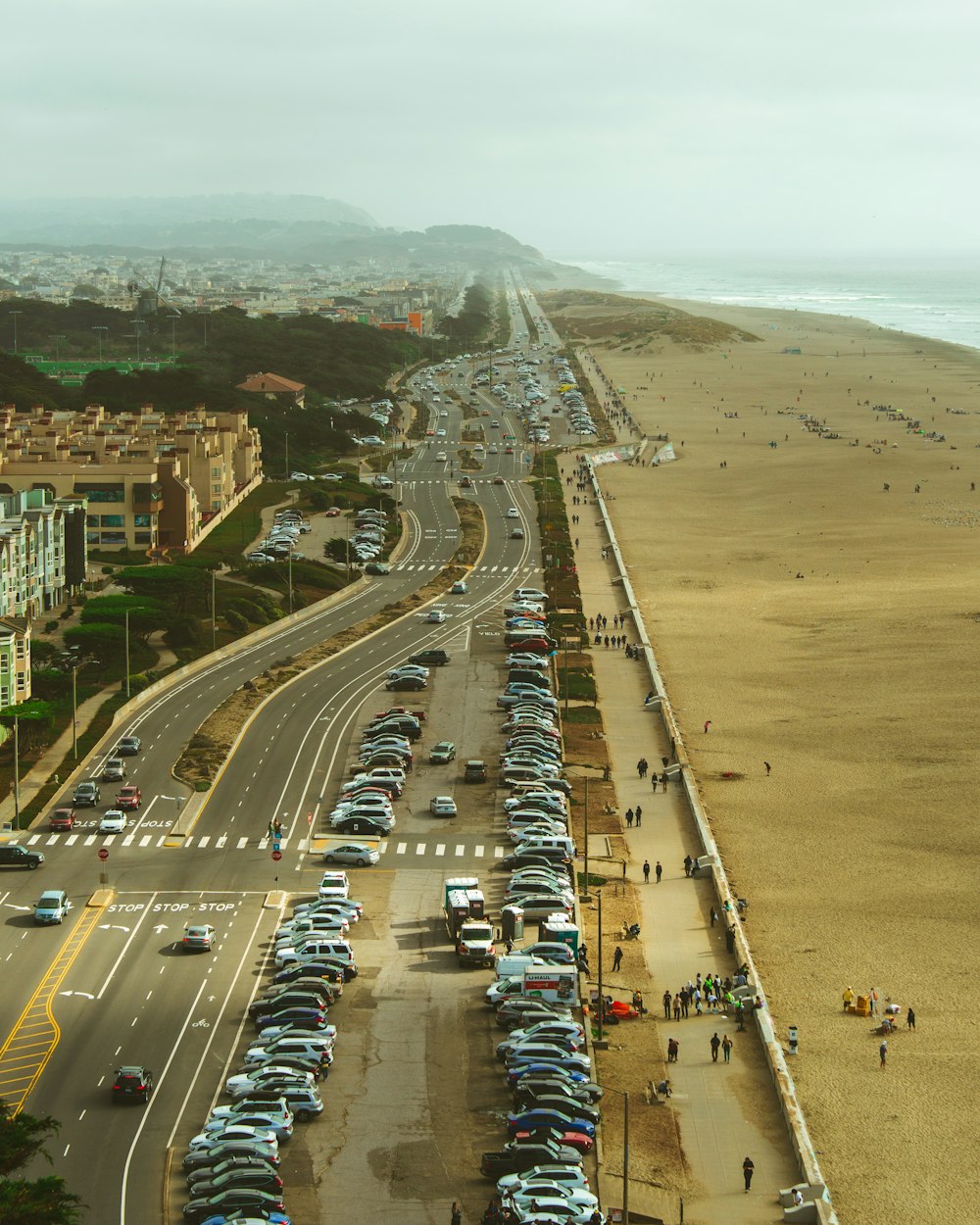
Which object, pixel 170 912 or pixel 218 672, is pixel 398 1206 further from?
pixel 218 672

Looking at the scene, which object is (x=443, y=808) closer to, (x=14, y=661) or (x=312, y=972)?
(x=312, y=972)

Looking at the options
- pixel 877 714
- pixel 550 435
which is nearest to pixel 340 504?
pixel 550 435

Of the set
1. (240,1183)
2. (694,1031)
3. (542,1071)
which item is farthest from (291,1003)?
(694,1031)

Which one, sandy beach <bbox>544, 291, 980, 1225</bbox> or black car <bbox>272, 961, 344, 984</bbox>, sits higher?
sandy beach <bbox>544, 291, 980, 1225</bbox>

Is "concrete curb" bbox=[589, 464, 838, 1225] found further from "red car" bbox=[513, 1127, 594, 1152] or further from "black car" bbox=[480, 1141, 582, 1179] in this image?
"black car" bbox=[480, 1141, 582, 1179]

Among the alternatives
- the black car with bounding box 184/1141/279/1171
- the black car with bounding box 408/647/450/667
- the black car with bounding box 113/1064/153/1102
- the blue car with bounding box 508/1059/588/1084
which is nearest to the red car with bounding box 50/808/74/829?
the black car with bounding box 113/1064/153/1102

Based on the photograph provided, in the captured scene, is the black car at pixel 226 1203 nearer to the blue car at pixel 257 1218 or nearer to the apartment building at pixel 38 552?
the blue car at pixel 257 1218
